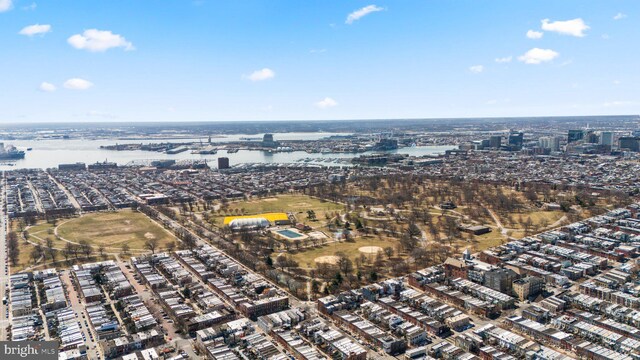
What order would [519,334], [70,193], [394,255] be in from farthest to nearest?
[70,193], [394,255], [519,334]

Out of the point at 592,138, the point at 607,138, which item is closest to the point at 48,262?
the point at 607,138

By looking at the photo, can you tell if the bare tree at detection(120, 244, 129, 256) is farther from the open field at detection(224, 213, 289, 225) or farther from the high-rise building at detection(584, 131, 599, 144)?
the high-rise building at detection(584, 131, 599, 144)

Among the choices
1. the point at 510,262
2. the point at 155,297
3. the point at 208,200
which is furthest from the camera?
the point at 208,200

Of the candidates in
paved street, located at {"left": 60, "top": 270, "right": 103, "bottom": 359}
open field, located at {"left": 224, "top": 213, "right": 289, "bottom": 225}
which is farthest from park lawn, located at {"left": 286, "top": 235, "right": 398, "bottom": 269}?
paved street, located at {"left": 60, "top": 270, "right": 103, "bottom": 359}

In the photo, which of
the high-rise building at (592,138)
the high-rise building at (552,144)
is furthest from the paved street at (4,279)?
the high-rise building at (592,138)

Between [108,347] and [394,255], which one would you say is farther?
[394,255]

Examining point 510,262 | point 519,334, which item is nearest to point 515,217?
point 510,262

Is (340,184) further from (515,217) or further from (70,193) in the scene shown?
(70,193)
